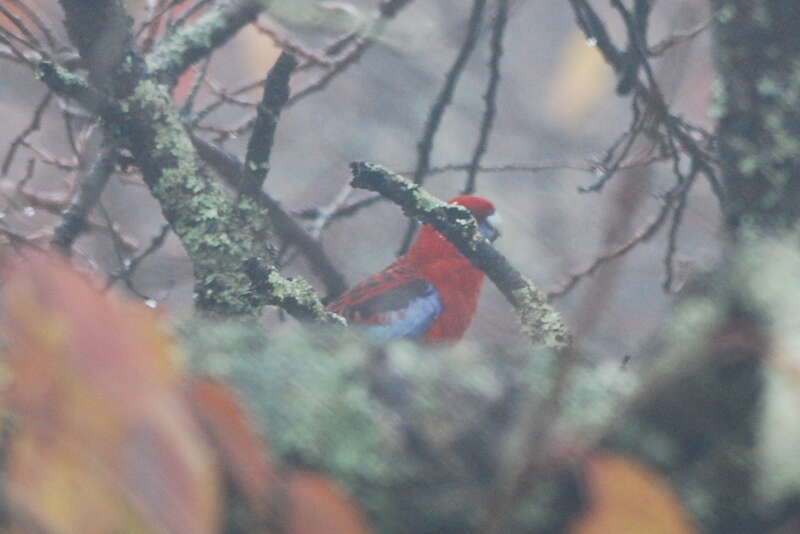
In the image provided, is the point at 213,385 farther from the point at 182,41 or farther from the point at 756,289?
the point at 182,41

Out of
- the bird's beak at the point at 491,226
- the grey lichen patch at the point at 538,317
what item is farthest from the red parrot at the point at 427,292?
the grey lichen patch at the point at 538,317

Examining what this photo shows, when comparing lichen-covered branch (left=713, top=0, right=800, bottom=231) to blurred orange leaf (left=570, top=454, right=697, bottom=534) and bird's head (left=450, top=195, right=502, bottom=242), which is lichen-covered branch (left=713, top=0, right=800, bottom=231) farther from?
bird's head (left=450, top=195, right=502, bottom=242)

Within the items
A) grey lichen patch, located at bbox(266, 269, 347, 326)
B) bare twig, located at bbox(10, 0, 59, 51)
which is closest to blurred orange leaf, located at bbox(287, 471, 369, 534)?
grey lichen patch, located at bbox(266, 269, 347, 326)

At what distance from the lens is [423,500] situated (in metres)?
0.59

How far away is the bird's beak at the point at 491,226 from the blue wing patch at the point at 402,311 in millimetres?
133

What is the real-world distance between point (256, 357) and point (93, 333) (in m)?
0.17

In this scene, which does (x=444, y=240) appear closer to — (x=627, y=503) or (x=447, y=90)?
(x=447, y=90)

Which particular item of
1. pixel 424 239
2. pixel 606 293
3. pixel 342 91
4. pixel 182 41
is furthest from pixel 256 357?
pixel 342 91

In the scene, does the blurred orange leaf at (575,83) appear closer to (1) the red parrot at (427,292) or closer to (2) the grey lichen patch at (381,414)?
(1) the red parrot at (427,292)

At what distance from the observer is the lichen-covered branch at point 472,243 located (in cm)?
108

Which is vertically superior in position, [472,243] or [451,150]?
[451,150]

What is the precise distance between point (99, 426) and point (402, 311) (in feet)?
4.82

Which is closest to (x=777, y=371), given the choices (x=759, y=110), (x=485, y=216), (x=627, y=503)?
(x=627, y=503)

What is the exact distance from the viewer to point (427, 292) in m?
2.00
